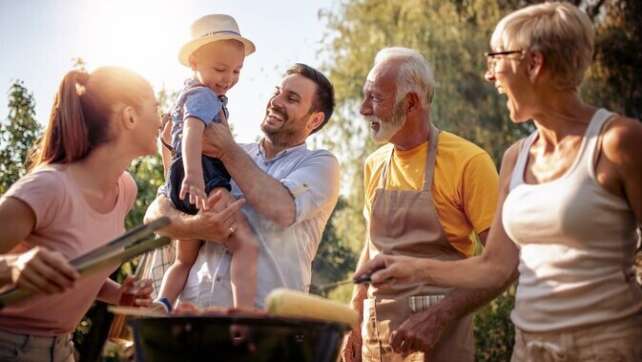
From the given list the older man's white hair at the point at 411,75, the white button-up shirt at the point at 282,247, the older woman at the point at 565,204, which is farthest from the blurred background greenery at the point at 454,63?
the older woman at the point at 565,204

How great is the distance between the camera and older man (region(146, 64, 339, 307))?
4152 millimetres

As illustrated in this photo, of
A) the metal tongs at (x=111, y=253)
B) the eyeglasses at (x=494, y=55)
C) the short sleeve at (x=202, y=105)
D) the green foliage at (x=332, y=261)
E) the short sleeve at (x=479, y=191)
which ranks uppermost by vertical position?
the short sleeve at (x=202, y=105)

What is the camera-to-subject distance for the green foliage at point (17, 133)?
929 centimetres

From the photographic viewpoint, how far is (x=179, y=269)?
4324 mm

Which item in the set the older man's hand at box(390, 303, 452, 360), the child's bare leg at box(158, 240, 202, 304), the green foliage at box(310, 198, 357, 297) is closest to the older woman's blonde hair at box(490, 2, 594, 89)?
the older man's hand at box(390, 303, 452, 360)

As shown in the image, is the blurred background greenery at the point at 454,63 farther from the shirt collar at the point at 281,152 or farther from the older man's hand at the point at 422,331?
the older man's hand at the point at 422,331

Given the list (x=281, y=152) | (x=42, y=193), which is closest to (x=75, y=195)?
(x=42, y=193)

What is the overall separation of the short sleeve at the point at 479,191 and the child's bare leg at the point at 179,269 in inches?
47.6

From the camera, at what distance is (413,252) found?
4.36 metres

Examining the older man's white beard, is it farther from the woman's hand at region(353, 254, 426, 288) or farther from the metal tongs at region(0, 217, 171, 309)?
the metal tongs at region(0, 217, 171, 309)

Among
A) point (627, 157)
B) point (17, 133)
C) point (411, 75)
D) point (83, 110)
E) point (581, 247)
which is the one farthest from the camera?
point (17, 133)

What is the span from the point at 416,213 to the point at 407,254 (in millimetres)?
188

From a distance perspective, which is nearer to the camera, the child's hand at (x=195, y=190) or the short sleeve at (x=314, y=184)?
the child's hand at (x=195, y=190)

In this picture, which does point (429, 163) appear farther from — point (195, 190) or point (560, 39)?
point (560, 39)
